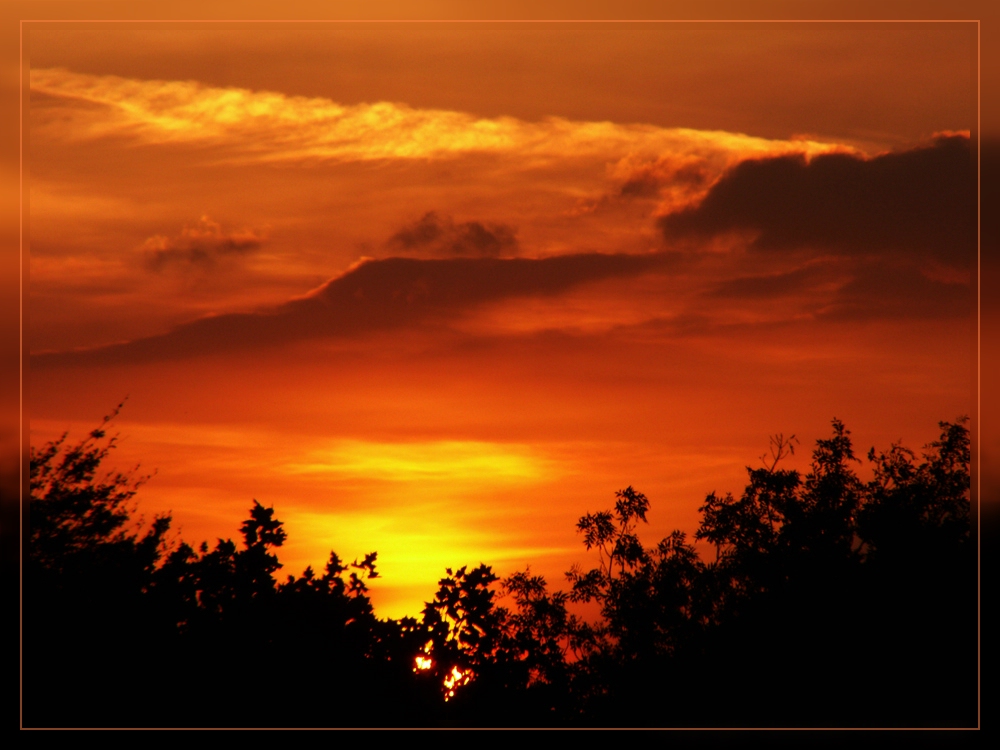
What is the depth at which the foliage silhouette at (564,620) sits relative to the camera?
739cm

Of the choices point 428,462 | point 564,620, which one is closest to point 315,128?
point 428,462

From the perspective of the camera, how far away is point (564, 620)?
9.21m

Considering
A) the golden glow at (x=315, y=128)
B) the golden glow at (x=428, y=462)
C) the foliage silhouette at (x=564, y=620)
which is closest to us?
the foliage silhouette at (x=564, y=620)

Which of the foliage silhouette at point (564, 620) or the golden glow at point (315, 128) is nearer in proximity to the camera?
the foliage silhouette at point (564, 620)

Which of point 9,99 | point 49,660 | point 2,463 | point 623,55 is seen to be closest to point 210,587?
point 49,660

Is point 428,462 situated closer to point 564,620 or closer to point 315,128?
point 564,620

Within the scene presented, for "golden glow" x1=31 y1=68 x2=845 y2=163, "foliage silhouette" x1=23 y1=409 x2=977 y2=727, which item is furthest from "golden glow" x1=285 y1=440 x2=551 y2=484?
"golden glow" x1=31 y1=68 x2=845 y2=163

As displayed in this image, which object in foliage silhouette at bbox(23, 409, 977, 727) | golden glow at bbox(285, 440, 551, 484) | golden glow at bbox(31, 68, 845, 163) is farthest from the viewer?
golden glow at bbox(285, 440, 551, 484)

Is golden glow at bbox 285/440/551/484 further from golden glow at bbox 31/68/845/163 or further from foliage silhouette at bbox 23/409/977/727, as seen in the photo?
golden glow at bbox 31/68/845/163

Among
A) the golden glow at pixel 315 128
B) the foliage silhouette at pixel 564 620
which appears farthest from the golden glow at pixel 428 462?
the golden glow at pixel 315 128

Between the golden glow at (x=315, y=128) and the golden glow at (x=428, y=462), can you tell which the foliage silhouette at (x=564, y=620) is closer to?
the golden glow at (x=428, y=462)

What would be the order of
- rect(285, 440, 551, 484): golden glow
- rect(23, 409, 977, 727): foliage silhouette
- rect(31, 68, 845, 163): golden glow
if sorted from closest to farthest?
rect(23, 409, 977, 727): foliage silhouette, rect(31, 68, 845, 163): golden glow, rect(285, 440, 551, 484): golden glow

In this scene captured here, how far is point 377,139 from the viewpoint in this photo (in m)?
8.84

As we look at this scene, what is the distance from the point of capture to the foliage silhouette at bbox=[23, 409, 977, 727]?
7.39 meters
